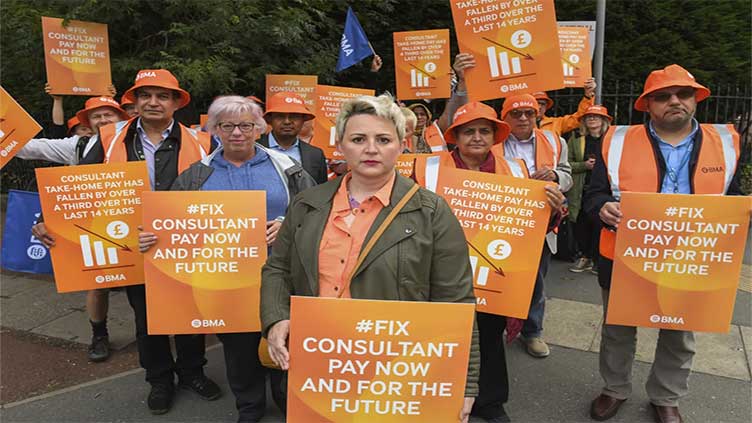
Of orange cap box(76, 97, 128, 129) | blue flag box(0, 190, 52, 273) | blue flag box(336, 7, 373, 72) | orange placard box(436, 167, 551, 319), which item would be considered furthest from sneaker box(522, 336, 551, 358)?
blue flag box(336, 7, 373, 72)

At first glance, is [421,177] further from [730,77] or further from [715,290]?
[730,77]

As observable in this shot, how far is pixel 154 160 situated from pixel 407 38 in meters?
3.64

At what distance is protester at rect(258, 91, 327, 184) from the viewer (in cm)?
447

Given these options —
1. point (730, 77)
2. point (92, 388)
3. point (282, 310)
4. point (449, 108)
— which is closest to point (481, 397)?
point (282, 310)

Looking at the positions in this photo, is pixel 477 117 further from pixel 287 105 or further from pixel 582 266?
pixel 582 266

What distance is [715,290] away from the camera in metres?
2.95

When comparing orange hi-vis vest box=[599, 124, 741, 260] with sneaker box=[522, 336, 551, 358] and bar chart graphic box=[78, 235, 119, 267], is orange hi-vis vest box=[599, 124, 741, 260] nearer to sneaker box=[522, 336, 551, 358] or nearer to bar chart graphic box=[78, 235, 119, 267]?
sneaker box=[522, 336, 551, 358]

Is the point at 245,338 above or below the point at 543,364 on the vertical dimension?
above

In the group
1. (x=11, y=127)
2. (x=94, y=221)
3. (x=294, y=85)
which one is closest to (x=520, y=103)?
(x=94, y=221)

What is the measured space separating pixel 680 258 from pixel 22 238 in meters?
4.53

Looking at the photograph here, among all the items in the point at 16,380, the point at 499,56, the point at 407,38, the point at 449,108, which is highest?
the point at 407,38

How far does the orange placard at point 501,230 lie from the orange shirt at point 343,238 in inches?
35.3

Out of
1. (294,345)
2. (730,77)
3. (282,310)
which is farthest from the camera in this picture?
(730,77)

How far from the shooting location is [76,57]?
5.46m
